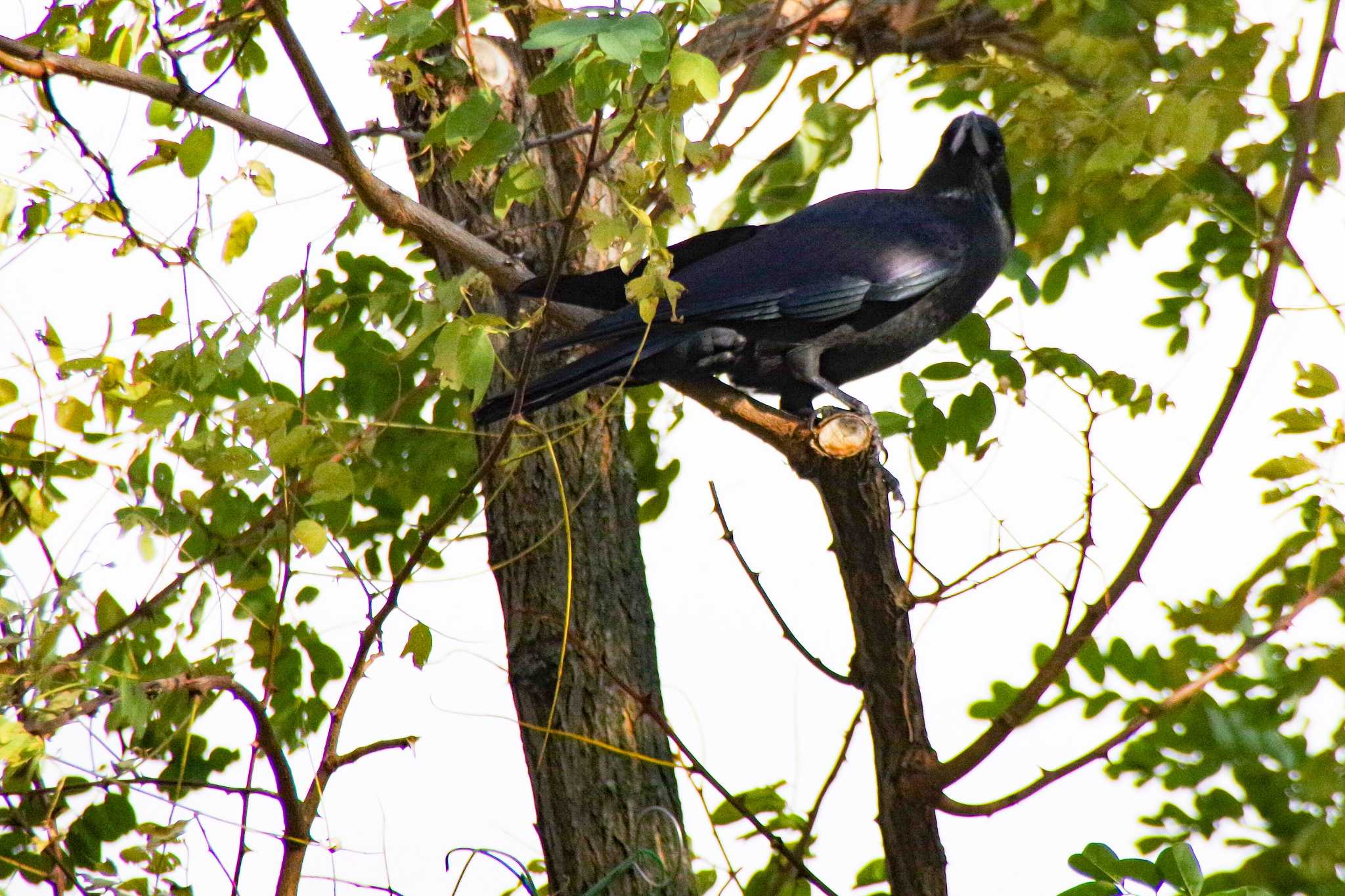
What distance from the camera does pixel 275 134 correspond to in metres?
2.52

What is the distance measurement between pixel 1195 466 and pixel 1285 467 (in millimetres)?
480

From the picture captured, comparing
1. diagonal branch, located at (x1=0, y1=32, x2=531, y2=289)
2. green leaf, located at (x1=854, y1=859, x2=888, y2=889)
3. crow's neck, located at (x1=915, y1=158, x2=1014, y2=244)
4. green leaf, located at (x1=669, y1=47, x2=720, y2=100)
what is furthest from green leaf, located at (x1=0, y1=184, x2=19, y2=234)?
crow's neck, located at (x1=915, y1=158, x2=1014, y2=244)

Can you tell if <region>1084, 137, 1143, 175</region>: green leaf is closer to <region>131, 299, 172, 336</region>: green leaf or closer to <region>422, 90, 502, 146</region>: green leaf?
<region>422, 90, 502, 146</region>: green leaf

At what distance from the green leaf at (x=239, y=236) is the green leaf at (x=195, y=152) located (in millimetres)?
153

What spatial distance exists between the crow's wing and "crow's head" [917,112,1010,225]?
16.1 inches

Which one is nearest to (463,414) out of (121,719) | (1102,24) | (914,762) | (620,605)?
(620,605)

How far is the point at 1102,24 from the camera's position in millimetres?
3727

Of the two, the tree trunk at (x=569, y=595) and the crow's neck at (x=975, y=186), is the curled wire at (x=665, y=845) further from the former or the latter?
the crow's neck at (x=975, y=186)

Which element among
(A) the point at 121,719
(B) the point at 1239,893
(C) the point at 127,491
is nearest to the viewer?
(B) the point at 1239,893

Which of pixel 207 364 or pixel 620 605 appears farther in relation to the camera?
pixel 620 605

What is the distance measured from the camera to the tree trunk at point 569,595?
9.34 ft

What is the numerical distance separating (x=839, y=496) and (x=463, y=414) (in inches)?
52.4

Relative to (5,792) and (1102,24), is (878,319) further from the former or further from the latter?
(5,792)

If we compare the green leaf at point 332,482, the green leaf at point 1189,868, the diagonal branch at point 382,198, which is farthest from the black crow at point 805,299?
the green leaf at point 1189,868
